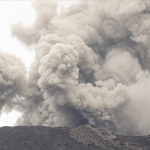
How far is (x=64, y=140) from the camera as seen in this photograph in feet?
148

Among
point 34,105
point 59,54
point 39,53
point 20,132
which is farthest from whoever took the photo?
point 34,105

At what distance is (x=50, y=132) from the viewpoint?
4700cm

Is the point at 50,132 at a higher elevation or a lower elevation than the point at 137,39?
lower

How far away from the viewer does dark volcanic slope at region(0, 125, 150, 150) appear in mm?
43344

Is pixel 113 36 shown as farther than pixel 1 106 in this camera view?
Yes

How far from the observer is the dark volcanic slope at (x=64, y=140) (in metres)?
43.3

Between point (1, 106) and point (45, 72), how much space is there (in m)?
10.6

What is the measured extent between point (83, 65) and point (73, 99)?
30.1 ft

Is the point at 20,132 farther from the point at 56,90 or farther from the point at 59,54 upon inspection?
the point at 59,54

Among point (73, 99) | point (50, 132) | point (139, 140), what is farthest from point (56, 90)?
point (139, 140)

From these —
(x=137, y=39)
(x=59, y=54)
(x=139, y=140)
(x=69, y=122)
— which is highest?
(x=137, y=39)

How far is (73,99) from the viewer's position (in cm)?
5125

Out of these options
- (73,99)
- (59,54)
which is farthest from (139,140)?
(59,54)

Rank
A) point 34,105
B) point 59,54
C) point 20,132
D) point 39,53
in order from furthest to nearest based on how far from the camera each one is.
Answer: point 34,105 → point 39,53 → point 59,54 → point 20,132
